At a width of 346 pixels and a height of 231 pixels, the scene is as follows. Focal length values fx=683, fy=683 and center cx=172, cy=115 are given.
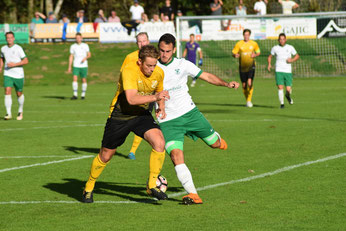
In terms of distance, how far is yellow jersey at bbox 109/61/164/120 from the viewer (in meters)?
8.38

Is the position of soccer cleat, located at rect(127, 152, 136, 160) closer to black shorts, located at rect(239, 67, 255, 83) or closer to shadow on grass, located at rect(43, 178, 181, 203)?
shadow on grass, located at rect(43, 178, 181, 203)

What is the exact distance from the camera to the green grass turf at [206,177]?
7.77 m

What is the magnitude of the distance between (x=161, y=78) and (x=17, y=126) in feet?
34.7

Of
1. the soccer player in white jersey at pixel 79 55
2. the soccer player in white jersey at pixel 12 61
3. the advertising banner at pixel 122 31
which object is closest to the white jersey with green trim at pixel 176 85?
the soccer player in white jersey at pixel 12 61

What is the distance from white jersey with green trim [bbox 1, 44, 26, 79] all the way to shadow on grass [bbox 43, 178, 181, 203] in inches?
379

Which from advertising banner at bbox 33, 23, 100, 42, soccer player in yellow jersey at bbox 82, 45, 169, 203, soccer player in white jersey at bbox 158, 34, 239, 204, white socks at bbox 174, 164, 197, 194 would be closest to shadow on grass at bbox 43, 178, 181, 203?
soccer player in yellow jersey at bbox 82, 45, 169, 203

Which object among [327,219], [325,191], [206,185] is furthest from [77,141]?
[327,219]

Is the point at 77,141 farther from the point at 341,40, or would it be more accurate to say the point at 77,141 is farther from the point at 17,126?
the point at 341,40

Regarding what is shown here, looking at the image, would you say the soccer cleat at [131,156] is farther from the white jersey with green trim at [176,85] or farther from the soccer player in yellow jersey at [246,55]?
the soccer player in yellow jersey at [246,55]

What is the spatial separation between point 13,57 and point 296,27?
19.0 m

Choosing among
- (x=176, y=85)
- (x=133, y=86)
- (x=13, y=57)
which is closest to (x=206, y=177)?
(x=176, y=85)

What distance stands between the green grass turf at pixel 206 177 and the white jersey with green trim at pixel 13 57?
1.42m

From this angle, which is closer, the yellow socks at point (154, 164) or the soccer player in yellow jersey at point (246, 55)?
the yellow socks at point (154, 164)

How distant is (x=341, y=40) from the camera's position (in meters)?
35.6
